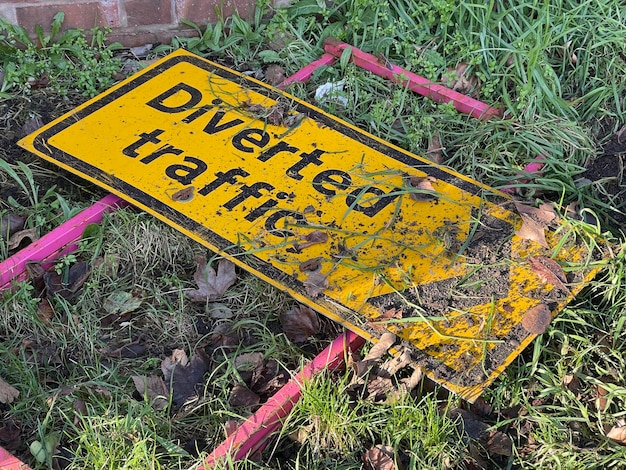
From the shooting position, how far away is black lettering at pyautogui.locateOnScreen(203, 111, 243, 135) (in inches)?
121

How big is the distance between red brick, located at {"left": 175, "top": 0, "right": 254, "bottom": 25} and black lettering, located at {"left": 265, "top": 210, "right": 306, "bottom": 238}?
1.19 meters

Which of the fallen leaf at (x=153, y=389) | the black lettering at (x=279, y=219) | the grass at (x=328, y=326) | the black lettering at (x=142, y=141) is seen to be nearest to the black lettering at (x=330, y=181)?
the black lettering at (x=279, y=219)

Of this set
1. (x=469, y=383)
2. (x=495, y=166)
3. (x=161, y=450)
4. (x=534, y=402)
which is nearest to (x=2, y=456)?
(x=161, y=450)

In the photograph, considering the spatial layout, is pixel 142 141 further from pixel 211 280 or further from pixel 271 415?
pixel 271 415

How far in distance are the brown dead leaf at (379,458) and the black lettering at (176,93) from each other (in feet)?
5.03

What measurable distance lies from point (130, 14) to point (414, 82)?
119 cm

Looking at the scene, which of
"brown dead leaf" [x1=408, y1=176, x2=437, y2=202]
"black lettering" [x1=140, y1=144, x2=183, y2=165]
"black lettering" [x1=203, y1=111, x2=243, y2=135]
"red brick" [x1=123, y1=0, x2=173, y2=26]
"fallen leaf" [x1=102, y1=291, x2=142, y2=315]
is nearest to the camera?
"fallen leaf" [x1=102, y1=291, x2=142, y2=315]

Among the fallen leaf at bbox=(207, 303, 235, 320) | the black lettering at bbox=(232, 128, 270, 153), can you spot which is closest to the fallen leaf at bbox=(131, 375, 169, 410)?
the fallen leaf at bbox=(207, 303, 235, 320)

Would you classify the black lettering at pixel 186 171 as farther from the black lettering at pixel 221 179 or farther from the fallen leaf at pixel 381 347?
the fallen leaf at pixel 381 347

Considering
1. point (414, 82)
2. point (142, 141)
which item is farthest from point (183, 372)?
point (414, 82)

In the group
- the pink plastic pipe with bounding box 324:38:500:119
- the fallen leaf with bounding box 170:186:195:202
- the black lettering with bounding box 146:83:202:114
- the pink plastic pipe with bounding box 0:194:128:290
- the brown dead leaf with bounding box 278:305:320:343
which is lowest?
the brown dead leaf with bounding box 278:305:320:343

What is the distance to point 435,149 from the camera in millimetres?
3115

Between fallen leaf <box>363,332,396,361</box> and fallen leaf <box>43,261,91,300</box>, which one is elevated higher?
fallen leaf <box>363,332,396,361</box>

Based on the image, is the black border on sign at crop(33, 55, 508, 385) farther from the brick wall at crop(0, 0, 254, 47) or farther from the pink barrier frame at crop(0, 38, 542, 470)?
the brick wall at crop(0, 0, 254, 47)
